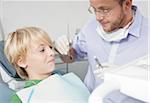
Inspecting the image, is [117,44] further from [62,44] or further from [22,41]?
[22,41]

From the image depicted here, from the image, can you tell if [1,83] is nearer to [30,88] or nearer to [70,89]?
[30,88]

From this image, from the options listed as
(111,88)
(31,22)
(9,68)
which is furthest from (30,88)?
(31,22)

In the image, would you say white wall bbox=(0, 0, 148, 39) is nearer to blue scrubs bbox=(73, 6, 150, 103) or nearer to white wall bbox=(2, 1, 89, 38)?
white wall bbox=(2, 1, 89, 38)

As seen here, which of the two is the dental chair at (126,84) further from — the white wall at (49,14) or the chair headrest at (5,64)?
the white wall at (49,14)

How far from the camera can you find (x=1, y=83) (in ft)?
4.49

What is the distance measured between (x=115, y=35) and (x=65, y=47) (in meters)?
0.22

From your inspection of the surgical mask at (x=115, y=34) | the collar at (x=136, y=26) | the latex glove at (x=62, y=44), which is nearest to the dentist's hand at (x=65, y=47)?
the latex glove at (x=62, y=44)

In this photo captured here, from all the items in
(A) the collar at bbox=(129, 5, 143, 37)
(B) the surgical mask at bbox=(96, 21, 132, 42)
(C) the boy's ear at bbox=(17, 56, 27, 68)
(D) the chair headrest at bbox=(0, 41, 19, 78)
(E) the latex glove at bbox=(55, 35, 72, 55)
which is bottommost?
(D) the chair headrest at bbox=(0, 41, 19, 78)

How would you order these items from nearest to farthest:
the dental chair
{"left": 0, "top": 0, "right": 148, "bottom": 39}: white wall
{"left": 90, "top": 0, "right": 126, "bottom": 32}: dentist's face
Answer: the dental chair < {"left": 90, "top": 0, "right": 126, "bottom": 32}: dentist's face < {"left": 0, "top": 0, "right": 148, "bottom": 39}: white wall

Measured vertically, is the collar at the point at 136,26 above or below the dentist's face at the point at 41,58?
above

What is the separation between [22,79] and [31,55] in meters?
0.20

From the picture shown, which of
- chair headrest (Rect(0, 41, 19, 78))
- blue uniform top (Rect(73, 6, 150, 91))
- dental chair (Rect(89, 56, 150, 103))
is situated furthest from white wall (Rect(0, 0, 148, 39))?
dental chair (Rect(89, 56, 150, 103))

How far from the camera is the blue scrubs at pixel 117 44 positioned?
1.15 m

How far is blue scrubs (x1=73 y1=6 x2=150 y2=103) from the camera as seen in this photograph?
1154mm
